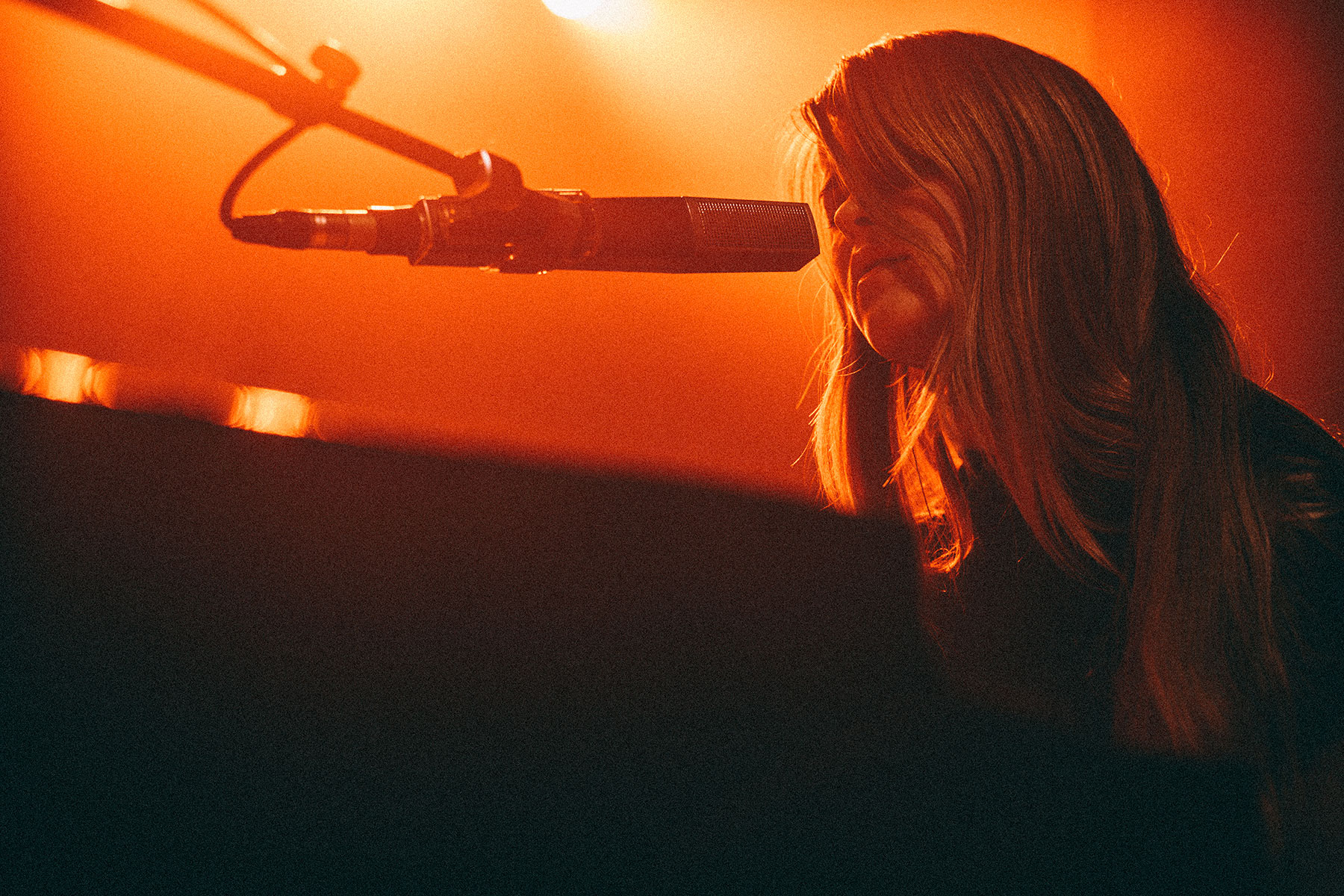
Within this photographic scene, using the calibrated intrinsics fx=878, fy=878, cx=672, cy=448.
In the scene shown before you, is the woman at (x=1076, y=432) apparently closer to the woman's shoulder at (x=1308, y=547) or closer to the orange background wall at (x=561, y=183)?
the woman's shoulder at (x=1308, y=547)

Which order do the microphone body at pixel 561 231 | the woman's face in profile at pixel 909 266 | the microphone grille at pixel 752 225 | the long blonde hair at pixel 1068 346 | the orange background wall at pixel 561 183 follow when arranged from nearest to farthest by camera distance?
the microphone body at pixel 561 231, the microphone grille at pixel 752 225, the long blonde hair at pixel 1068 346, the woman's face in profile at pixel 909 266, the orange background wall at pixel 561 183

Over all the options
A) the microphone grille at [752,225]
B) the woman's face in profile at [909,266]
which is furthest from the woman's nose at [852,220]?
the microphone grille at [752,225]

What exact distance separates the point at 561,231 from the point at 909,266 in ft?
1.80

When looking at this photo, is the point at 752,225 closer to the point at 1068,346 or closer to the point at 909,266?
the point at 909,266

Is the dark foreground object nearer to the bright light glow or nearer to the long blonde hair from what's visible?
the long blonde hair

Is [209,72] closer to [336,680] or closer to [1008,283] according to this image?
[336,680]

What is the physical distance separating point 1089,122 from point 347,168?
7.70 feet

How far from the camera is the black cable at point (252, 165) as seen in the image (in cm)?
55

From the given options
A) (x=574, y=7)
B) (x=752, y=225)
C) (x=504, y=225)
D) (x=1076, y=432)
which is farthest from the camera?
(x=574, y=7)

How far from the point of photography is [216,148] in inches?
106

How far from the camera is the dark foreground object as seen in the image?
510 mm

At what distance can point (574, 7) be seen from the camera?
2.72 m

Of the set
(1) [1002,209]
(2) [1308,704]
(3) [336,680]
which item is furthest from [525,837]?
(1) [1002,209]

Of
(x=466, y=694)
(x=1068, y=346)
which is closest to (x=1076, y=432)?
(x=1068, y=346)
